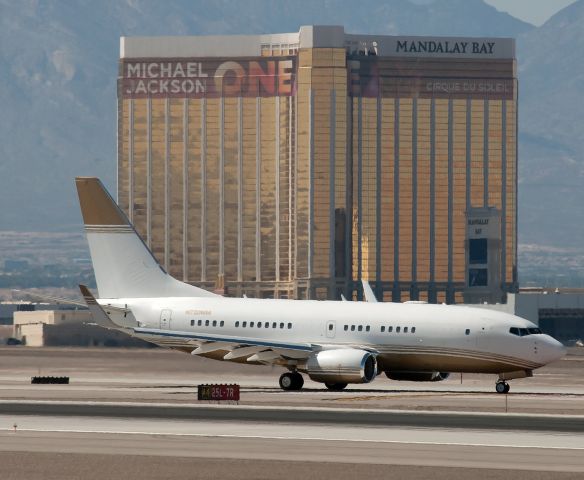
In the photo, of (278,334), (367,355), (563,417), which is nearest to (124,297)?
(278,334)

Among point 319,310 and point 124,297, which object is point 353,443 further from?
point 124,297

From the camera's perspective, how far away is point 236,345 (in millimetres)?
86438

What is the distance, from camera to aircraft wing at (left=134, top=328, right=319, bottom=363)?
86.2 meters

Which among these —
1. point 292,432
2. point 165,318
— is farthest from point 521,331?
point 292,432

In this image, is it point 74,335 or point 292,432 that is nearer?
point 292,432

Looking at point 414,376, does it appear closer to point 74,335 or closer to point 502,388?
point 502,388

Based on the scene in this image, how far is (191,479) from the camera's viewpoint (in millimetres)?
45281

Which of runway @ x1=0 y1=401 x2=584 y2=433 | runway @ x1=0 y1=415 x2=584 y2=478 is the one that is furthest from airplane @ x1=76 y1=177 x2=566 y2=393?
runway @ x1=0 y1=415 x2=584 y2=478

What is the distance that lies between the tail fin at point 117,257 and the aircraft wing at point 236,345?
512 cm

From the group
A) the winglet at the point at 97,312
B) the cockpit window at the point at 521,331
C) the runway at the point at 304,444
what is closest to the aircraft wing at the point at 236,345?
the winglet at the point at 97,312

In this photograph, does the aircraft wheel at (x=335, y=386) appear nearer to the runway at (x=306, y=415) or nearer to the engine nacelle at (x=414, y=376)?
the engine nacelle at (x=414, y=376)

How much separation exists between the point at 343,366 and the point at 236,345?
5.64m

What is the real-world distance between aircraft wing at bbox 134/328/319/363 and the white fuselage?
9cm

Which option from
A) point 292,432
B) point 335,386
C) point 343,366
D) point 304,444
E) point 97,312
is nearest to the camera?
point 304,444
